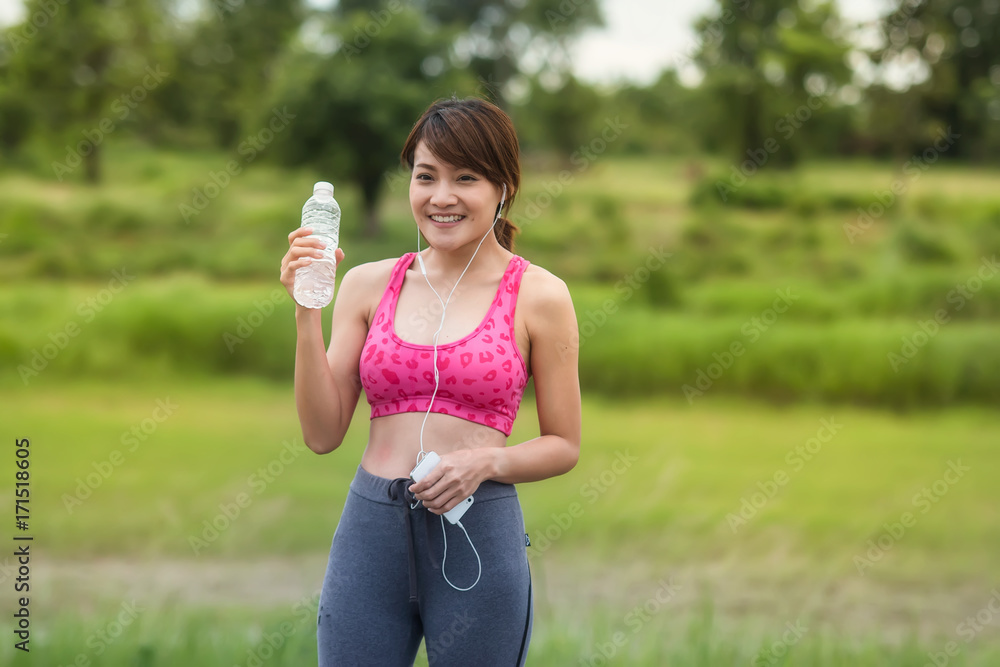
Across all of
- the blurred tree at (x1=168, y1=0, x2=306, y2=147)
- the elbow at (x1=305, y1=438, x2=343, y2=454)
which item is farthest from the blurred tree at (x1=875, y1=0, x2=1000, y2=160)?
the elbow at (x1=305, y1=438, x2=343, y2=454)

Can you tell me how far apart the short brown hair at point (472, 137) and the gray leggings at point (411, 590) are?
0.61 meters

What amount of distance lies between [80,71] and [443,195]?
9.93 metres

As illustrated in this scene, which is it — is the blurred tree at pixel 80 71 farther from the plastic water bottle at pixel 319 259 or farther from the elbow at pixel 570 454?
the elbow at pixel 570 454

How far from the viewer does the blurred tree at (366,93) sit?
984 cm

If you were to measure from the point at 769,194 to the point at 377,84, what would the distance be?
185 inches

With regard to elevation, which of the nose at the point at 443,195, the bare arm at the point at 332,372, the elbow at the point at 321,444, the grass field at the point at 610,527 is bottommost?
the grass field at the point at 610,527

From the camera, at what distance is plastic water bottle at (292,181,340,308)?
1.58 m

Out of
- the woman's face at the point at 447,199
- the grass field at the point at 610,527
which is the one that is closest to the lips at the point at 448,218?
the woman's face at the point at 447,199

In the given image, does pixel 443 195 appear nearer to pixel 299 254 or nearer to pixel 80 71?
pixel 299 254

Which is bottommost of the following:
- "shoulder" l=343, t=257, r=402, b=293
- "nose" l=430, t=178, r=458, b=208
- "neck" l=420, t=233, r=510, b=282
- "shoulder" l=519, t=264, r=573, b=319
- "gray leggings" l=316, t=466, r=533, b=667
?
"gray leggings" l=316, t=466, r=533, b=667

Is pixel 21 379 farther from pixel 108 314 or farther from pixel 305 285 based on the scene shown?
pixel 305 285

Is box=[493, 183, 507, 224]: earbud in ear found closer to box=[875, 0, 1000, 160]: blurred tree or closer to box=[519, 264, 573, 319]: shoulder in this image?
box=[519, 264, 573, 319]: shoulder

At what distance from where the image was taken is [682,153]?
1100 centimetres

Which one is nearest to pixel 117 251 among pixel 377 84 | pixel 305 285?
pixel 377 84
